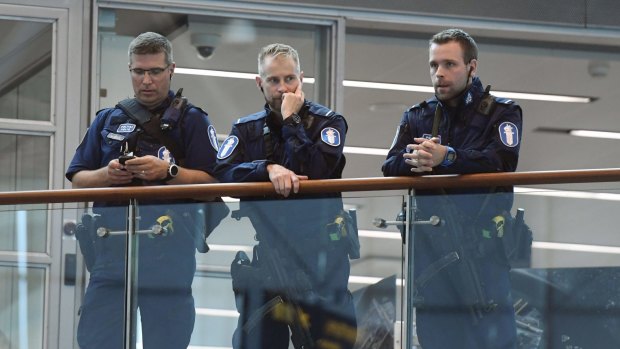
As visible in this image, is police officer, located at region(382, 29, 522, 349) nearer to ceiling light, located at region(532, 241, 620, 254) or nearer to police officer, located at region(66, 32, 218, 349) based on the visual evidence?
ceiling light, located at region(532, 241, 620, 254)

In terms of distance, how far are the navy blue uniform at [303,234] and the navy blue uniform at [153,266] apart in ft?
0.89

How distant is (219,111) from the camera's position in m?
9.28

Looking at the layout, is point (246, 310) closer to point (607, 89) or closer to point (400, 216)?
point (400, 216)

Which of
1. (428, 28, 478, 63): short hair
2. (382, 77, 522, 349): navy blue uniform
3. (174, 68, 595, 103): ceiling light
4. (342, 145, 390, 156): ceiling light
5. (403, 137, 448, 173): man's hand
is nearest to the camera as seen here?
(403, 137, 448, 173): man's hand

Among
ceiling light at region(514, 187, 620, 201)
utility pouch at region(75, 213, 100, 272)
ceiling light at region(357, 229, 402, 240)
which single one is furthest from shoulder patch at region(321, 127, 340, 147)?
utility pouch at region(75, 213, 100, 272)

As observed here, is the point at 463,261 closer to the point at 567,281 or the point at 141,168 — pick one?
the point at 567,281

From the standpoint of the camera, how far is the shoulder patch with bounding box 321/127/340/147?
603 cm

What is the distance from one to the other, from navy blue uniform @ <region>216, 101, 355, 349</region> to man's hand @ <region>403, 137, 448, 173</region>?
358 mm

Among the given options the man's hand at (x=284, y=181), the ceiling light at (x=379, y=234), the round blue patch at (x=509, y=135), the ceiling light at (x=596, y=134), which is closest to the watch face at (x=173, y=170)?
the man's hand at (x=284, y=181)

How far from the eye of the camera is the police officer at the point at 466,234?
5910 mm

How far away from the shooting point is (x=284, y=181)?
19.4ft

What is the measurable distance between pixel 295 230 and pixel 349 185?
0.31 meters

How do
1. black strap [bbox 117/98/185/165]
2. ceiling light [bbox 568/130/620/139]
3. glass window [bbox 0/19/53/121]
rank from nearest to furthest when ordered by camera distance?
black strap [bbox 117/98/185/165]
glass window [bbox 0/19/53/121]
ceiling light [bbox 568/130/620/139]

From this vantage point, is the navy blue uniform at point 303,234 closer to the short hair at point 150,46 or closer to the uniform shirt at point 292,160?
the uniform shirt at point 292,160
